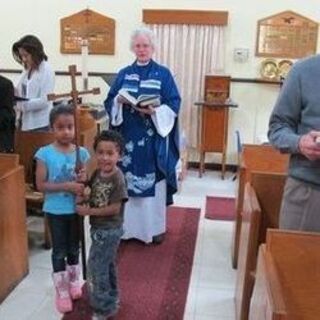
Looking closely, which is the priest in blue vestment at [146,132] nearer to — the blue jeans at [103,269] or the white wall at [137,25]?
the blue jeans at [103,269]

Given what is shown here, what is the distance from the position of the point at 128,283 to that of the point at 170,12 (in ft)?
10.8

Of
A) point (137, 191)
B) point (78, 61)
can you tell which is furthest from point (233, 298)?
point (78, 61)

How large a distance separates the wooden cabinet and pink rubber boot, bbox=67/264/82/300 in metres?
2.94

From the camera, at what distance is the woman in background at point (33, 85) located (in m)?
3.74

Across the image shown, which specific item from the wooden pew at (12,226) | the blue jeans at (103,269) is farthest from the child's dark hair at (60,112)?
the blue jeans at (103,269)

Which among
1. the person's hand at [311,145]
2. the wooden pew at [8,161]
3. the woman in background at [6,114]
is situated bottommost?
the wooden pew at [8,161]

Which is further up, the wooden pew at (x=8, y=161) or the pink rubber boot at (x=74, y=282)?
the wooden pew at (x=8, y=161)

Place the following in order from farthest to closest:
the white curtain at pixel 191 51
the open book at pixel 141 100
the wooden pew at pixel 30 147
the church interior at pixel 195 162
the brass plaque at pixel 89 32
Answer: the brass plaque at pixel 89 32, the white curtain at pixel 191 51, the wooden pew at pixel 30 147, the open book at pixel 141 100, the church interior at pixel 195 162

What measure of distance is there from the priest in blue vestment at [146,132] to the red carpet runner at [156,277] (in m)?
0.15

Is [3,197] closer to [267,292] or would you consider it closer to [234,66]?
[267,292]

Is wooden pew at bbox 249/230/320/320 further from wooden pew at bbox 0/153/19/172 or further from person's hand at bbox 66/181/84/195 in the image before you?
wooden pew at bbox 0/153/19/172

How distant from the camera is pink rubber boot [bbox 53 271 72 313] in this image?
2561mm

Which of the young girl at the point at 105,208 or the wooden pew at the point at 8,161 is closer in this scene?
the young girl at the point at 105,208

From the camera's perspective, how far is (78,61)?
5.69 meters
